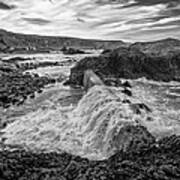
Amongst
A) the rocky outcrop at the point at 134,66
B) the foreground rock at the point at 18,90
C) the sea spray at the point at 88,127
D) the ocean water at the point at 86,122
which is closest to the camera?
the sea spray at the point at 88,127

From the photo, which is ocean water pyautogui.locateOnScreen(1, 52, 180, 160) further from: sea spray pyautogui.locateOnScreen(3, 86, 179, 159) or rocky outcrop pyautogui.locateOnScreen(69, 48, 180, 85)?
rocky outcrop pyautogui.locateOnScreen(69, 48, 180, 85)

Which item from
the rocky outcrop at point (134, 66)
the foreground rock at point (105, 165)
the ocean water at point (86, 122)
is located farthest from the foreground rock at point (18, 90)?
the foreground rock at point (105, 165)

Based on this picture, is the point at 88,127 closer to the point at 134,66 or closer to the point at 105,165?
the point at 105,165

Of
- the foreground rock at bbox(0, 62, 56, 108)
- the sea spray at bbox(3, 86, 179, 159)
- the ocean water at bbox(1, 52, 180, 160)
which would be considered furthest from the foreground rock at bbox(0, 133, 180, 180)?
the foreground rock at bbox(0, 62, 56, 108)

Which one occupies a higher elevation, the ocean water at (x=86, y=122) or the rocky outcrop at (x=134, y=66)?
the rocky outcrop at (x=134, y=66)

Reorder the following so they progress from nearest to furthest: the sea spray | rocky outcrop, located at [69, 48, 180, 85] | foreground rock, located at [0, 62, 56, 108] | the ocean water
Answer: the sea spray < the ocean water < foreground rock, located at [0, 62, 56, 108] < rocky outcrop, located at [69, 48, 180, 85]

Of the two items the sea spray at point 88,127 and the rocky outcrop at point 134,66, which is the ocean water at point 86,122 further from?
the rocky outcrop at point 134,66
